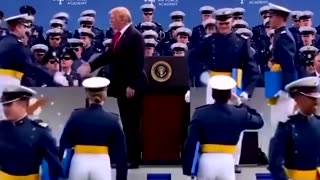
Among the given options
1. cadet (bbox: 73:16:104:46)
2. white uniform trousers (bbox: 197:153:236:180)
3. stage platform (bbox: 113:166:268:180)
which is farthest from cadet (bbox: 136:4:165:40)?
white uniform trousers (bbox: 197:153:236:180)

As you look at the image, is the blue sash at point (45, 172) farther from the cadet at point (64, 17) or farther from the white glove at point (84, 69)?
the cadet at point (64, 17)

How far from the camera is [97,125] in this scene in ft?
26.0

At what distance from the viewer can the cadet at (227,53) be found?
9.25 m

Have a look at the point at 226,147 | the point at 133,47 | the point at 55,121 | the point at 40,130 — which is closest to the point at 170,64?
the point at 133,47

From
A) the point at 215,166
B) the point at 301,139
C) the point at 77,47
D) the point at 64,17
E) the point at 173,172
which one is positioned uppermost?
the point at 64,17

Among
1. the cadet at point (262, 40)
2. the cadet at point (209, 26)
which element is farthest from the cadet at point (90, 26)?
the cadet at point (262, 40)

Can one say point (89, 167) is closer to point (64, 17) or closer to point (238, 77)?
point (238, 77)

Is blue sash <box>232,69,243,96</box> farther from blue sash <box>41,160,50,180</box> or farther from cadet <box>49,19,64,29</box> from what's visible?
cadet <box>49,19,64,29</box>

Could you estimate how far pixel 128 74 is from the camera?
9.91 metres

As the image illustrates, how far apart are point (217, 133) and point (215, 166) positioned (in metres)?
0.29

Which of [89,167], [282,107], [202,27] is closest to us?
[89,167]

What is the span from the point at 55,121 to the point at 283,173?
3.92 m

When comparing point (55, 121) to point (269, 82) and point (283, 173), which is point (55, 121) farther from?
point (283, 173)

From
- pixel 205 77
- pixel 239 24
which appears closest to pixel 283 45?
pixel 205 77
